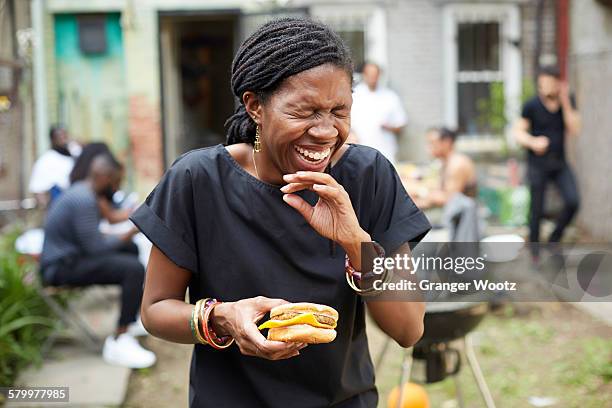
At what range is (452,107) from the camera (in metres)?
10.9

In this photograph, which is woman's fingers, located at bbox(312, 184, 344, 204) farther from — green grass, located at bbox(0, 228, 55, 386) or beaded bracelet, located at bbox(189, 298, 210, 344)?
green grass, located at bbox(0, 228, 55, 386)

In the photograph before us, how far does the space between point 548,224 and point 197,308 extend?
812 cm

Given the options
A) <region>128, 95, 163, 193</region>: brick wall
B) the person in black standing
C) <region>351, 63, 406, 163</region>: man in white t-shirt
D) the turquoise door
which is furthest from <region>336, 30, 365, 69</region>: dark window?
→ the person in black standing

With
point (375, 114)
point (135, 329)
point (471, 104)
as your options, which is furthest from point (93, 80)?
point (135, 329)

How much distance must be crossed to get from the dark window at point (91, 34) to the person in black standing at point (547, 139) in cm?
565

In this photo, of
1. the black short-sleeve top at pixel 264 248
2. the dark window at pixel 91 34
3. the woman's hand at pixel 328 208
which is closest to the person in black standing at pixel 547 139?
the dark window at pixel 91 34

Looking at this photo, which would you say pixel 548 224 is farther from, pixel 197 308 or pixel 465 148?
pixel 197 308

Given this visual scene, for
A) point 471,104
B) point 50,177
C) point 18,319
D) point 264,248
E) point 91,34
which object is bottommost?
point 18,319

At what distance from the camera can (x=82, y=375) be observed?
5.41m

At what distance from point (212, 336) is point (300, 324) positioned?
26 centimetres

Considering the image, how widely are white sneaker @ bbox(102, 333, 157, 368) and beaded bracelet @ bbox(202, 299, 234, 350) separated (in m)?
3.86

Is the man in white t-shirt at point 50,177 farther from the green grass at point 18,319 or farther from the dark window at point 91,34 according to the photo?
the dark window at point 91,34

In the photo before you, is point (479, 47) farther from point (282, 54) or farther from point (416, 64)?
point (282, 54)

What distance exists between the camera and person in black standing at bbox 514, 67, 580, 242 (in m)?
7.39
